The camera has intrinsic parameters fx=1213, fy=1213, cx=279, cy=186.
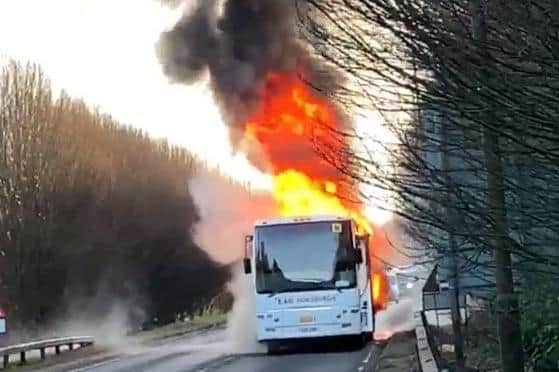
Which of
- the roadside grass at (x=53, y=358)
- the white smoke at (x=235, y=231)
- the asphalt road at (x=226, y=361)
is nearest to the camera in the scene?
the asphalt road at (x=226, y=361)

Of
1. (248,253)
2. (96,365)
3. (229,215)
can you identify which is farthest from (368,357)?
(229,215)

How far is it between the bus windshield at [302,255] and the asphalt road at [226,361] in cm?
154

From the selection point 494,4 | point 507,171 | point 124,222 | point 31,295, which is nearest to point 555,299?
point 507,171

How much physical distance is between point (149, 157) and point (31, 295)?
901 cm

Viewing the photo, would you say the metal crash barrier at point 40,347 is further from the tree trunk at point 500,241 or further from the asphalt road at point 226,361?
the tree trunk at point 500,241

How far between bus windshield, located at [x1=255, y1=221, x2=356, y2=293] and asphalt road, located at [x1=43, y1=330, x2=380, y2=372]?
5.06 ft

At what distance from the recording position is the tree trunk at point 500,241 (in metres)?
6.71

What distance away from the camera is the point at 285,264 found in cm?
2527

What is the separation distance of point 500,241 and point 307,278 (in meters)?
17.5

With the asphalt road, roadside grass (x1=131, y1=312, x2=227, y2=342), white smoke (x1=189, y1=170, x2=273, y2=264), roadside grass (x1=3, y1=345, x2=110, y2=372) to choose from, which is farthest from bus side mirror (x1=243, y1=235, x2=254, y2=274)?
roadside grass (x1=131, y1=312, x2=227, y2=342)

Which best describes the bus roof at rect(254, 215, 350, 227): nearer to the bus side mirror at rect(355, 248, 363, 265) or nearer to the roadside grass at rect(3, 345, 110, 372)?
the bus side mirror at rect(355, 248, 363, 265)

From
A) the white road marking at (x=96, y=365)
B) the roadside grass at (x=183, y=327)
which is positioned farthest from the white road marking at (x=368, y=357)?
the roadside grass at (x=183, y=327)

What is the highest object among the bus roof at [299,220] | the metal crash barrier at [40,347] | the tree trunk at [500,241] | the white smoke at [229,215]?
the white smoke at [229,215]

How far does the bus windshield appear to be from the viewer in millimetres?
25094
